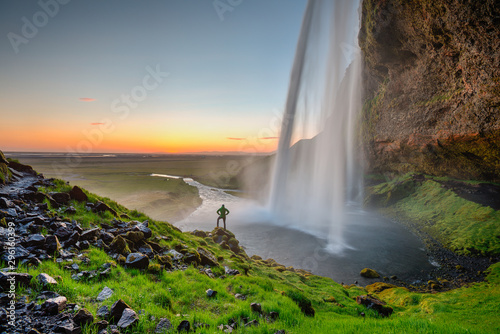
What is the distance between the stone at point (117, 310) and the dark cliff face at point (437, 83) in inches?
1190

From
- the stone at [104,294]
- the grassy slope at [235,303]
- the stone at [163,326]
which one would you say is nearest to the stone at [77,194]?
the grassy slope at [235,303]

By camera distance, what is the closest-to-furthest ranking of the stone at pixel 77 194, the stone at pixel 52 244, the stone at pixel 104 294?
the stone at pixel 104 294
the stone at pixel 52 244
the stone at pixel 77 194

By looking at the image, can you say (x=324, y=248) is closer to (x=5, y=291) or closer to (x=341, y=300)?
(x=341, y=300)

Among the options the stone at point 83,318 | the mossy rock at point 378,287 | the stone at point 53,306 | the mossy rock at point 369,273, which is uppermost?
the stone at point 53,306

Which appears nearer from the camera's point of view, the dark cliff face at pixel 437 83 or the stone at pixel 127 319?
the stone at pixel 127 319

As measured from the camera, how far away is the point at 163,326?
14.3 feet

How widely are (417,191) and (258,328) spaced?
38287 millimetres

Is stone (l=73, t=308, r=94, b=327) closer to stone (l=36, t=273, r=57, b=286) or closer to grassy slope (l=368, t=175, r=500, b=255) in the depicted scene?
stone (l=36, t=273, r=57, b=286)

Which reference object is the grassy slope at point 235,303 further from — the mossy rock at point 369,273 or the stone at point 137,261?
the mossy rock at point 369,273

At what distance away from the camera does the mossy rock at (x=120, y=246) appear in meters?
7.31

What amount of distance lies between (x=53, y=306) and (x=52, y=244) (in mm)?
3129

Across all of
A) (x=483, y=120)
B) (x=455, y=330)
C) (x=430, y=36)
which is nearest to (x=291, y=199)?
(x=483, y=120)

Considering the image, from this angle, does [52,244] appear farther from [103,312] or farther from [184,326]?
[184,326]

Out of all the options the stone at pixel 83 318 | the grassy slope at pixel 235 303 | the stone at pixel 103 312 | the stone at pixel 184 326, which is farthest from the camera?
the grassy slope at pixel 235 303
